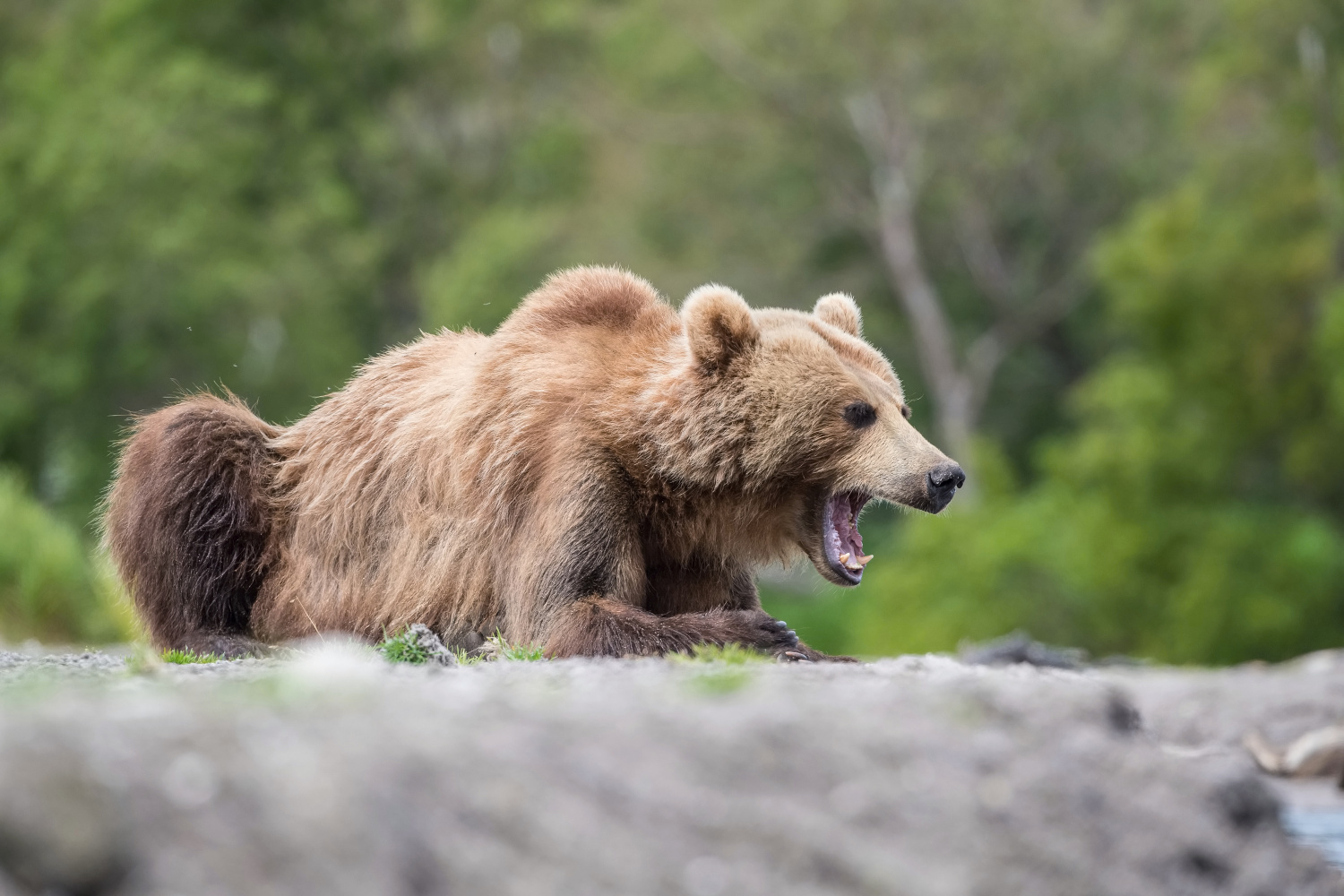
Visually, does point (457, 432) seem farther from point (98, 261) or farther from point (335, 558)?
point (98, 261)

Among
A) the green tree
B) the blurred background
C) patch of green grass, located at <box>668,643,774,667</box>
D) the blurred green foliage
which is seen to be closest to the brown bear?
patch of green grass, located at <box>668,643,774,667</box>

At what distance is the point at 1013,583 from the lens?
920 inches

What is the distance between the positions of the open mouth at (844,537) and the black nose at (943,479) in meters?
0.31

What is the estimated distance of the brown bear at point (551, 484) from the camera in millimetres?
5652

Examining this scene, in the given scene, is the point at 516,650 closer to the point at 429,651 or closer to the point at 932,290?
the point at 429,651

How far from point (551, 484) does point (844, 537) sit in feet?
3.75

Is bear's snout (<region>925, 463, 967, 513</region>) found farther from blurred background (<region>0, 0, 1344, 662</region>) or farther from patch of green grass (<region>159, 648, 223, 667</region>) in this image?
blurred background (<region>0, 0, 1344, 662</region>)

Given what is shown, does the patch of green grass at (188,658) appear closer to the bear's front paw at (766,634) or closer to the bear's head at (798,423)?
the bear's front paw at (766,634)

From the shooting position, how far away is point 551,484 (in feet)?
18.7

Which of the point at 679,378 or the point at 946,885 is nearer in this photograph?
the point at 946,885

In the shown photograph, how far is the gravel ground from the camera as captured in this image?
265cm

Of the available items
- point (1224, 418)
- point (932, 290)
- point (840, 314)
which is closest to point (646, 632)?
point (840, 314)

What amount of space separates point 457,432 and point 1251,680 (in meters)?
7.05

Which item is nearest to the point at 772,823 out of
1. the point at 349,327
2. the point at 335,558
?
the point at 335,558
